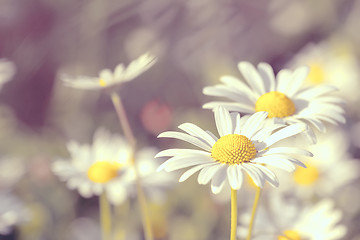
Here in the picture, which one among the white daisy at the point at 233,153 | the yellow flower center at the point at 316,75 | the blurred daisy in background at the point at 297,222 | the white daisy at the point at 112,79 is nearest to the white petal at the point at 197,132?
the white daisy at the point at 233,153

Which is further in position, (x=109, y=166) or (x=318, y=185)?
(x=318, y=185)

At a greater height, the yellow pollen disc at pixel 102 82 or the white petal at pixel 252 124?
the yellow pollen disc at pixel 102 82

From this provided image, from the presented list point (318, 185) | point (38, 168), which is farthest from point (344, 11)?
point (38, 168)

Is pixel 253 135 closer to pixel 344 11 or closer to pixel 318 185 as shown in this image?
pixel 318 185

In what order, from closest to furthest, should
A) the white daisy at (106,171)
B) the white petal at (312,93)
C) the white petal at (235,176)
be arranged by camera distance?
the white petal at (235,176) < the white petal at (312,93) < the white daisy at (106,171)

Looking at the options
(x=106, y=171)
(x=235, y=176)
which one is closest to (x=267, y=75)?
(x=235, y=176)

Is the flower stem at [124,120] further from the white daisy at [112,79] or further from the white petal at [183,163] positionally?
the white petal at [183,163]

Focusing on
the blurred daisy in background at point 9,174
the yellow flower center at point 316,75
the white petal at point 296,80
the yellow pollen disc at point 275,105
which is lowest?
the yellow pollen disc at point 275,105

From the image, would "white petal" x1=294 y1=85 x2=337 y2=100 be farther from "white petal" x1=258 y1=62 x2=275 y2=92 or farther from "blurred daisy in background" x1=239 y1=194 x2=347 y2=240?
"blurred daisy in background" x1=239 y1=194 x2=347 y2=240
